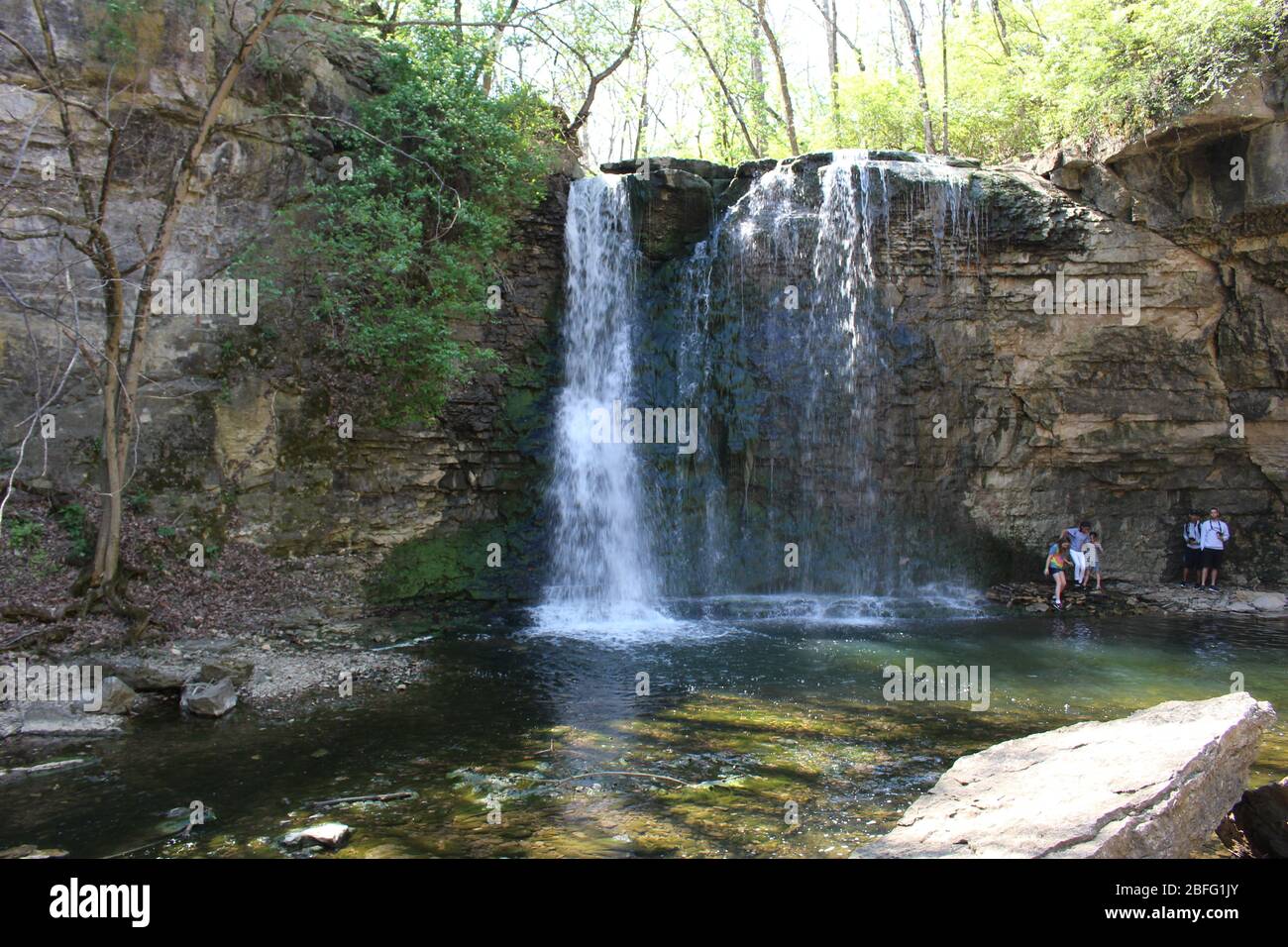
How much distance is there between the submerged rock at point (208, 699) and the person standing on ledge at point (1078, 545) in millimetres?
12828

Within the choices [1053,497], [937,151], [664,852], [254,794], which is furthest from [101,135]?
[937,151]

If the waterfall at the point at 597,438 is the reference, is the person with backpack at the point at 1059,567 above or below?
below

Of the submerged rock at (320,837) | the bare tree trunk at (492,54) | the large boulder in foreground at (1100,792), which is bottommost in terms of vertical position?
the submerged rock at (320,837)

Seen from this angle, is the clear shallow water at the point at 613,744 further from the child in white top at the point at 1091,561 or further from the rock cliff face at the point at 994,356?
the rock cliff face at the point at 994,356

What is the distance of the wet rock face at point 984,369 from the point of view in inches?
541

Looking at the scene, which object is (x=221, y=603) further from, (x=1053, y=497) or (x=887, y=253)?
(x=1053, y=497)

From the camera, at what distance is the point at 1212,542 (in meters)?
14.2

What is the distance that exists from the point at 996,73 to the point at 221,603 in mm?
19059

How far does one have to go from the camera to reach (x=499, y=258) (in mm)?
13641

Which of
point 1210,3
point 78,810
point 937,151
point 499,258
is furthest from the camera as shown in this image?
point 937,151

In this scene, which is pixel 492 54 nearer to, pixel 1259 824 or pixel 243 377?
pixel 243 377

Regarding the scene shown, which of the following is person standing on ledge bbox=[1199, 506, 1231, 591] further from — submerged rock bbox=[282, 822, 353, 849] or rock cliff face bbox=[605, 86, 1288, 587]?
submerged rock bbox=[282, 822, 353, 849]

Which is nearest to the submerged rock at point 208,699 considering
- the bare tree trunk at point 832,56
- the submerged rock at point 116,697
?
the submerged rock at point 116,697

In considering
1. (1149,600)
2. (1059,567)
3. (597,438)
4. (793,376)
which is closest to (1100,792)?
(597,438)
